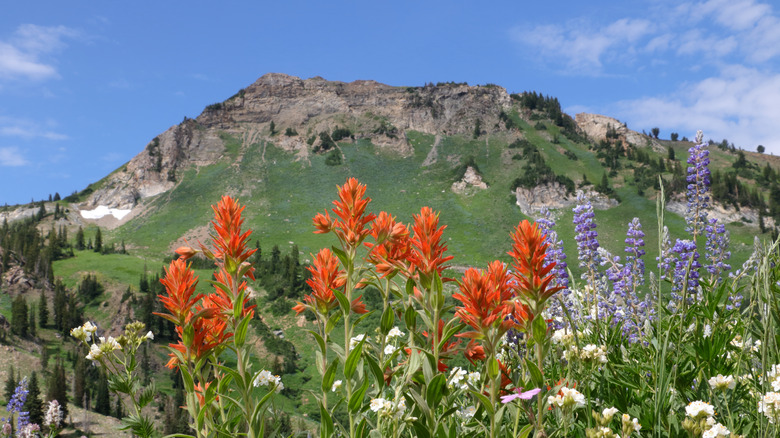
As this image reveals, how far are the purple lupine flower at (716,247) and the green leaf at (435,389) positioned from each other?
4.65 m

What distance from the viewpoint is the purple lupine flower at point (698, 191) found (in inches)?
229

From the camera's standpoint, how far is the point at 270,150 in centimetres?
16162

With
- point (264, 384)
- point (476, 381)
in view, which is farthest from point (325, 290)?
point (476, 381)

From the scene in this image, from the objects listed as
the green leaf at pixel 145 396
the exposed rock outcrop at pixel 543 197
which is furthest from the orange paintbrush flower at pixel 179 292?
the exposed rock outcrop at pixel 543 197

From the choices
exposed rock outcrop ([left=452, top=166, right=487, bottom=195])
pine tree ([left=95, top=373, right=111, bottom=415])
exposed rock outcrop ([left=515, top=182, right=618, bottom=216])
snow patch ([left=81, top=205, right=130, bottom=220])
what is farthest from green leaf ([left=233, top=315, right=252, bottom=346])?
snow patch ([left=81, top=205, right=130, bottom=220])

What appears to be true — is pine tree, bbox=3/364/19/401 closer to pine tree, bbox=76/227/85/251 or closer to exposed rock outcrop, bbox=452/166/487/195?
pine tree, bbox=76/227/85/251

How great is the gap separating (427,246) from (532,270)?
598mm

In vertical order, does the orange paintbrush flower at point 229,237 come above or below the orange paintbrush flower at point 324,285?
above

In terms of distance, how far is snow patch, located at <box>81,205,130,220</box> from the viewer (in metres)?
145

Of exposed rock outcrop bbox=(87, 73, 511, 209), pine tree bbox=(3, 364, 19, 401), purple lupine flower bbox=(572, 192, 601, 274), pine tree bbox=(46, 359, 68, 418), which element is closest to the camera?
purple lupine flower bbox=(572, 192, 601, 274)

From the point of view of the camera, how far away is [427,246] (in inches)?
98.9

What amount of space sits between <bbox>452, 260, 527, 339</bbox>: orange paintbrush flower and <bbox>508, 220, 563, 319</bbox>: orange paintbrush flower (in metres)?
0.11

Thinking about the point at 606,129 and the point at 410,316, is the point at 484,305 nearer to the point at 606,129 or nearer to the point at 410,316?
the point at 410,316

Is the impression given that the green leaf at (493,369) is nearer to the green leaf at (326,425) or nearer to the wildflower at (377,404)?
the wildflower at (377,404)
